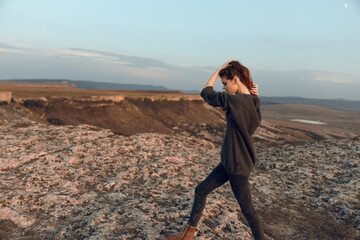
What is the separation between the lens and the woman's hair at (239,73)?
3.16 metres

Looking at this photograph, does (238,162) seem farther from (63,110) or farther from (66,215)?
(63,110)

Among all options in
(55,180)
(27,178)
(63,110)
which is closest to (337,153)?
(55,180)

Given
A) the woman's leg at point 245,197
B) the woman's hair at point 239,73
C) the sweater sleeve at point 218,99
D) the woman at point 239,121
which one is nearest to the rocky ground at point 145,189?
the woman's leg at point 245,197

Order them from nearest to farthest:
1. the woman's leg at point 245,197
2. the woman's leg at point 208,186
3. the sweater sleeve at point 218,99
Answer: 1. the sweater sleeve at point 218,99
2. the woman's leg at point 245,197
3. the woman's leg at point 208,186

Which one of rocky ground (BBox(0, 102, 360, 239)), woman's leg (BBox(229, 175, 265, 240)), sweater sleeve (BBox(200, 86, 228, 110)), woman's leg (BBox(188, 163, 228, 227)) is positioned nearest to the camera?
sweater sleeve (BBox(200, 86, 228, 110))

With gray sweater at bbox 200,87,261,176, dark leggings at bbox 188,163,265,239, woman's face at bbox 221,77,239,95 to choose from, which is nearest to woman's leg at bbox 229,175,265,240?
dark leggings at bbox 188,163,265,239

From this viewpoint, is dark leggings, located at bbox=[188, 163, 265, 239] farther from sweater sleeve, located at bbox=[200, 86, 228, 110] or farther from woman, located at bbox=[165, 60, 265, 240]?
sweater sleeve, located at bbox=[200, 86, 228, 110]

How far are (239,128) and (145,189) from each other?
3.60 metres

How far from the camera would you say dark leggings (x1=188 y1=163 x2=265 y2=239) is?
319 centimetres

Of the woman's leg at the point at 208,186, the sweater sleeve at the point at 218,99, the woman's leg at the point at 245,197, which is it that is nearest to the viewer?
the sweater sleeve at the point at 218,99

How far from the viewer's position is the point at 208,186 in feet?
11.4

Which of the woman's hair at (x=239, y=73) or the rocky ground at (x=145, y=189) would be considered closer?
the woman's hair at (x=239, y=73)

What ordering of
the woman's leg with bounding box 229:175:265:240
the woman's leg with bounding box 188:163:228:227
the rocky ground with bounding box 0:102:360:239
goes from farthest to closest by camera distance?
the rocky ground with bounding box 0:102:360:239 < the woman's leg with bounding box 188:163:228:227 < the woman's leg with bounding box 229:175:265:240

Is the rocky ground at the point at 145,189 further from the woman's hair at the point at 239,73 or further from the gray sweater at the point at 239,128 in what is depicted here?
the woman's hair at the point at 239,73
